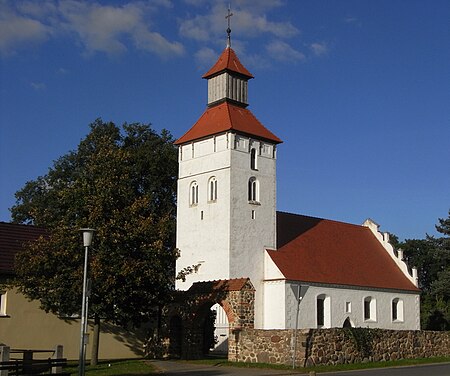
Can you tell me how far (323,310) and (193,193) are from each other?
35.8 feet

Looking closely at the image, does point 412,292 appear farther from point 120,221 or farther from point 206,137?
point 120,221

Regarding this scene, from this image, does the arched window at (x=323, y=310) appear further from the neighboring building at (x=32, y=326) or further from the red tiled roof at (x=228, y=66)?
the red tiled roof at (x=228, y=66)

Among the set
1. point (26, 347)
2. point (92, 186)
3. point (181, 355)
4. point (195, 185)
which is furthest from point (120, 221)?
point (195, 185)

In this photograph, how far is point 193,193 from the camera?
4294cm

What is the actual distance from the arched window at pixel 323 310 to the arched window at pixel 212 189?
8990 millimetres

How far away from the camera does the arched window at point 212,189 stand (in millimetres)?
41341

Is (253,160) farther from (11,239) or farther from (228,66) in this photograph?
(11,239)

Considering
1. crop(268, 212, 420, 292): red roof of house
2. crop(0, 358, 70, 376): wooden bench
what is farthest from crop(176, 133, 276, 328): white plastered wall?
crop(0, 358, 70, 376): wooden bench

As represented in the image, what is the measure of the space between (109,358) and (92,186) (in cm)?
1068

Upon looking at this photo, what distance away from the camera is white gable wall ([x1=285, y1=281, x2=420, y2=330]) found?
40.3 meters

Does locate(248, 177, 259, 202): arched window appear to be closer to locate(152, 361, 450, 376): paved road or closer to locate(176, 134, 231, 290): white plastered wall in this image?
locate(176, 134, 231, 290): white plastered wall

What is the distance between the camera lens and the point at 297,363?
28.8 m

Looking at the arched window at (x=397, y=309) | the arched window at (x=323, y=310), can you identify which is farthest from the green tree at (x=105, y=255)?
the arched window at (x=397, y=309)

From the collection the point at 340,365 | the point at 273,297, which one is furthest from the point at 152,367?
the point at 273,297
